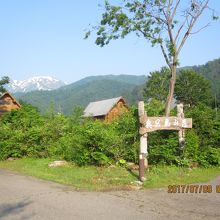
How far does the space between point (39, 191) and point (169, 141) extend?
6.11 m

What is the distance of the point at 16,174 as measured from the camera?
13758 mm

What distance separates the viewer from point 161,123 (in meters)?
13.0

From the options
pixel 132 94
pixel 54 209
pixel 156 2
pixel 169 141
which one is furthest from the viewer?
pixel 132 94

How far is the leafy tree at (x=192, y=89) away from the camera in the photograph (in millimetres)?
70312

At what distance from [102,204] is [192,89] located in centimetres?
6446

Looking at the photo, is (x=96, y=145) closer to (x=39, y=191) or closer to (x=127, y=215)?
(x=39, y=191)

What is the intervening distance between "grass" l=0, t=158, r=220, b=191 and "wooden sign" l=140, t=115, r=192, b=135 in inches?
60.7

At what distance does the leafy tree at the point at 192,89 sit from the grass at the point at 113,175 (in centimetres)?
5759

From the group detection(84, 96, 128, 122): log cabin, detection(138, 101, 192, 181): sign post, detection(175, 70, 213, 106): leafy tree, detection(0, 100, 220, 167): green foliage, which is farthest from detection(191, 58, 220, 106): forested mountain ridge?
detection(138, 101, 192, 181): sign post

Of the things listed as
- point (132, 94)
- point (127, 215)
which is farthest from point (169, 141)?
point (132, 94)

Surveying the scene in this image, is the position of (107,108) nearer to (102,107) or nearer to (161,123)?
(102,107)

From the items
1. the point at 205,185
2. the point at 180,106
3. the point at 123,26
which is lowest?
the point at 205,185

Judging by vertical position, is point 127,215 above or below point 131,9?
below
